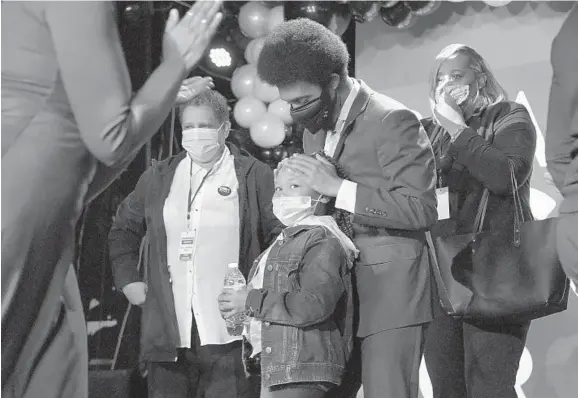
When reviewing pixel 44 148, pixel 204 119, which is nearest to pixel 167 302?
pixel 204 119

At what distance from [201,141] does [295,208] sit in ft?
2.33

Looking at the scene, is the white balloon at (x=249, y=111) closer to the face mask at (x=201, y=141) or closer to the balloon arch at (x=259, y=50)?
the balloon arch at (x=259, y=50)

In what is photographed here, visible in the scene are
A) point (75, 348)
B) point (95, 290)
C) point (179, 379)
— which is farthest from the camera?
point (95, 290)

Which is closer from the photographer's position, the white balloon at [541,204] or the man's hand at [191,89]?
the man's hand at [191,89]

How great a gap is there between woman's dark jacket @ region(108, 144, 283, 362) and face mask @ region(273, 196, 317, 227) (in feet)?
1.91

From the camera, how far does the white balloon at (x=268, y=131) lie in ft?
13.5

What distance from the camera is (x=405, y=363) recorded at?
229 cm

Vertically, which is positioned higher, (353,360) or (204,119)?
(204,119)

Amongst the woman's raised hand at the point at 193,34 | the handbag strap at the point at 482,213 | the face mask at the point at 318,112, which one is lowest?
the handbag strap at the point at 482,213

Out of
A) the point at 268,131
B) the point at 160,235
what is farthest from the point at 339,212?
the point at 268,131

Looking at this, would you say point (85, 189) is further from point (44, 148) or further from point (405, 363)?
point (405, 363)

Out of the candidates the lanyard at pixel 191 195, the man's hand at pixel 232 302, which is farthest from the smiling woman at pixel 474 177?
the lanyard at pixel 191 195

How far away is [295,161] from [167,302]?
891 millimetres

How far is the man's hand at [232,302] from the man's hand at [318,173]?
0.46 meters
